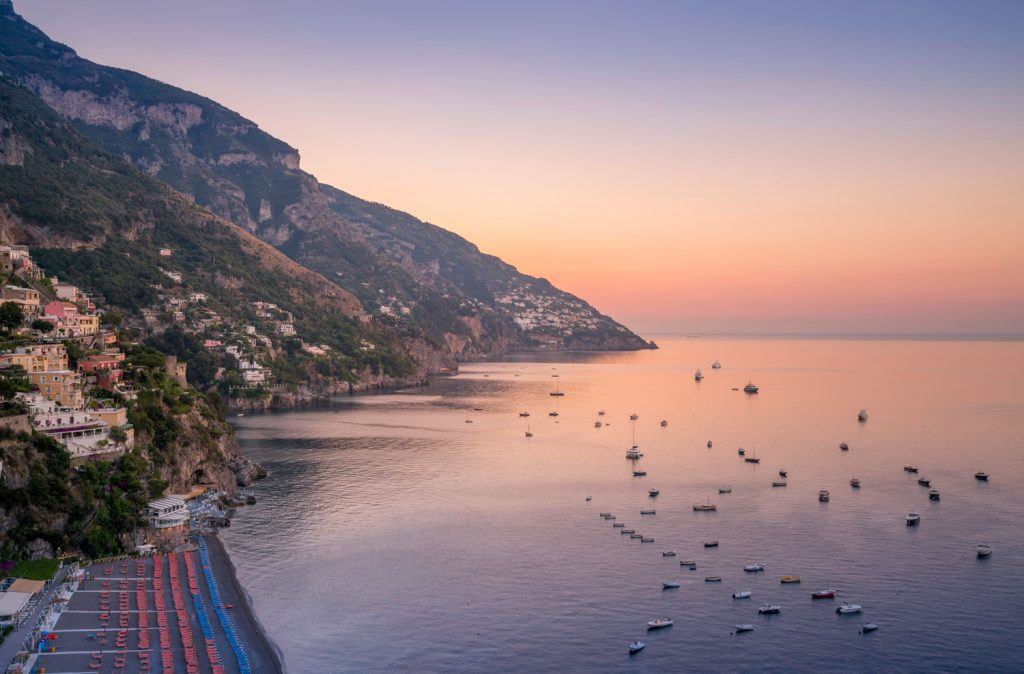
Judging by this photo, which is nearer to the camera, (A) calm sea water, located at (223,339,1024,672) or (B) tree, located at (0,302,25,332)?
(A) calm sea water, located at (223,339,1024,672)

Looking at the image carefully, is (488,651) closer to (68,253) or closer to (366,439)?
(366,439)

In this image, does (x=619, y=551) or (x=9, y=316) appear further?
(x=9, y=316)

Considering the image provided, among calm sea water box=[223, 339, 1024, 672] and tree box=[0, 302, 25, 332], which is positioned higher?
tree box=[0, 302, 25, 332]

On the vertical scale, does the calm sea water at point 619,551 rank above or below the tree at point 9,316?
below

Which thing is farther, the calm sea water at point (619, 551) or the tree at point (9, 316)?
the tree at point (9, 316)
